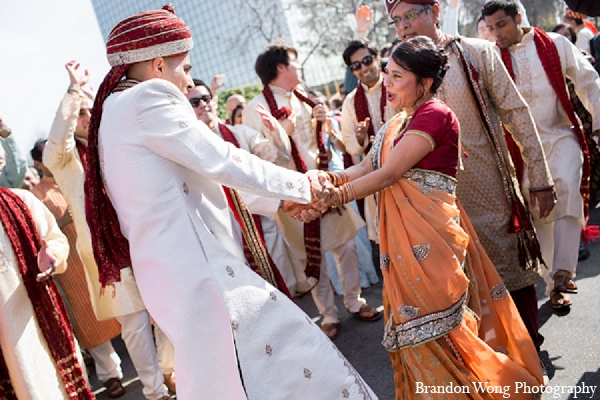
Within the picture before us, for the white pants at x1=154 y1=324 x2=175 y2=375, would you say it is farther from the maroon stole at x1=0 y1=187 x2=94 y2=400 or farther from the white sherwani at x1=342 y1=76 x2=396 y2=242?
the white sherwani at x1=342 y1=76 x2=396 y2=242

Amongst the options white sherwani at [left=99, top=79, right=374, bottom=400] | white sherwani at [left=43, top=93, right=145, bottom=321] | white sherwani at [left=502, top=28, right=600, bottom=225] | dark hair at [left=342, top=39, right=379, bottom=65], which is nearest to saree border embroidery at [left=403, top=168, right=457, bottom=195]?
white sherwani at [left=99, top=79, right=374, bottom=400]

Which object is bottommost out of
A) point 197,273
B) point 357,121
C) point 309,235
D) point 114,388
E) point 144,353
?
point 114,388

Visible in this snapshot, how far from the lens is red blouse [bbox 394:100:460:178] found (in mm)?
2500

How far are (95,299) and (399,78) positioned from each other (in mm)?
2922

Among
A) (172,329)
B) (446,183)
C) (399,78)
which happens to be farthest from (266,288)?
(399,78)

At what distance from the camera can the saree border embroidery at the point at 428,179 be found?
2.52 meters

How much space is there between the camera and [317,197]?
2549 millimetres

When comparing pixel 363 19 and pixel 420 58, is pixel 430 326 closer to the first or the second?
pixel 420 58

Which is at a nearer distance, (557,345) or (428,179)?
(428,179)

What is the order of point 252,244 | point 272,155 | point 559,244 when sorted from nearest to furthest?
point 252,244, point 559,244, point 272,155

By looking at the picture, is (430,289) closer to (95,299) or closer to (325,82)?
(95,299)

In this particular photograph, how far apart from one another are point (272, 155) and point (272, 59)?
35.8 inches

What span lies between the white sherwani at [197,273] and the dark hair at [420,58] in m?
0.92

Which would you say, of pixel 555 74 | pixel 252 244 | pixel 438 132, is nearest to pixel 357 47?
pixel 555 74
